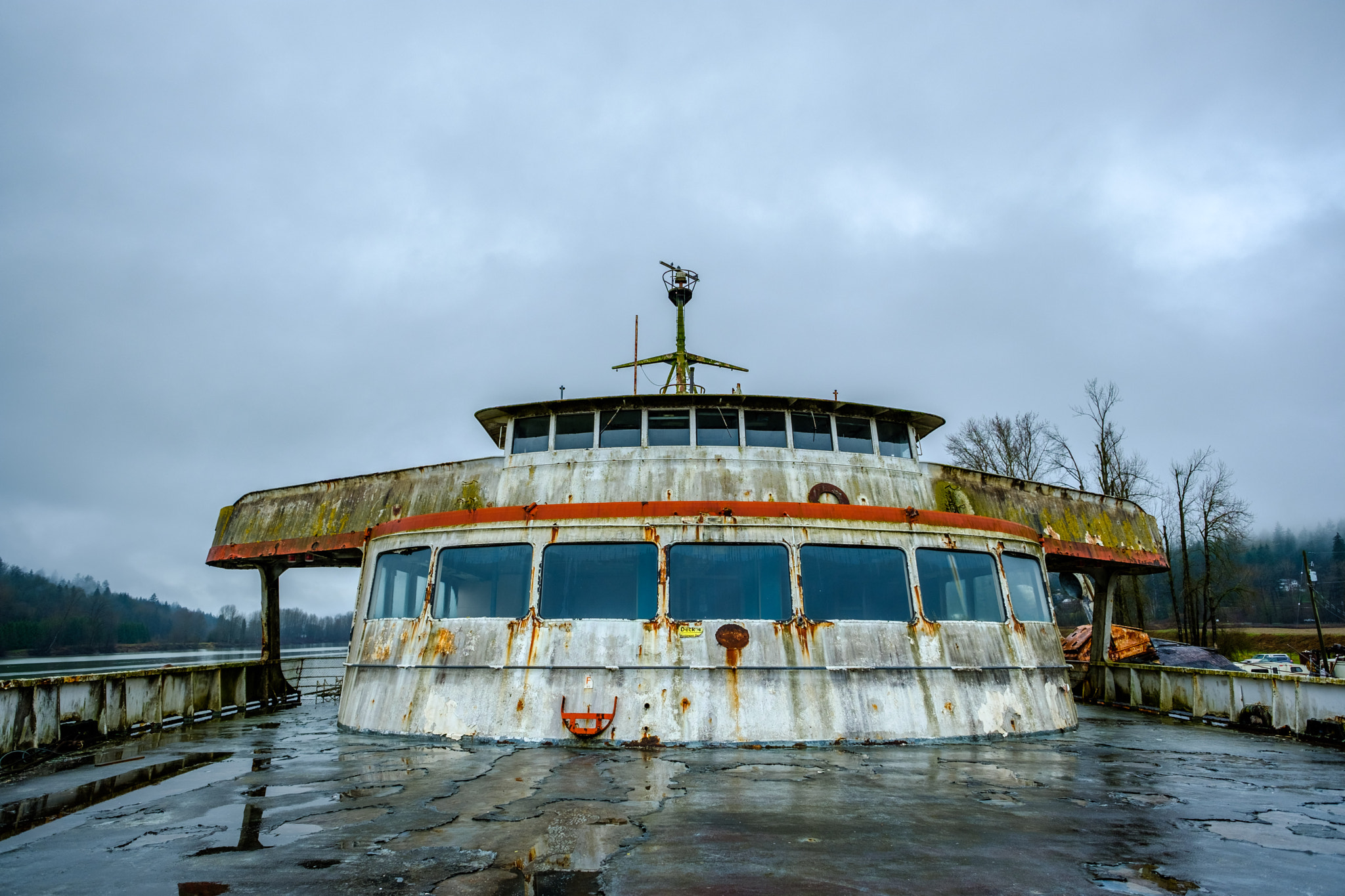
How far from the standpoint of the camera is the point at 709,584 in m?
10.2

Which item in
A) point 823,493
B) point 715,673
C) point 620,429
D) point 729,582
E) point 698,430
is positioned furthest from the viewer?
point 620,429

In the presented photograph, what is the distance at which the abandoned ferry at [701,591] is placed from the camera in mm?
9688

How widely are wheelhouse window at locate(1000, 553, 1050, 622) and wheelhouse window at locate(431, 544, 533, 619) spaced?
695 cm

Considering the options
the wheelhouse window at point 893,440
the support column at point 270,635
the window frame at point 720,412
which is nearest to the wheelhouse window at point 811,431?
the window frame at point 720,412

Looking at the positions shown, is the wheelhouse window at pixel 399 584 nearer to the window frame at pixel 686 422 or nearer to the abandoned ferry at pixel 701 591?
the abandoned ferry at pixel 701 591

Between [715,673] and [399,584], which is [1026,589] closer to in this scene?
[715,673]

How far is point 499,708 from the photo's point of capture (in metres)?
9.81

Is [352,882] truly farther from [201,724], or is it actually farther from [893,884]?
[201,724]

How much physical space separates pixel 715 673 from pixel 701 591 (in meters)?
1.09

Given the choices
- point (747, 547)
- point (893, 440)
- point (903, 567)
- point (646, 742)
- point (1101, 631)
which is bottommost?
point (646, 742)

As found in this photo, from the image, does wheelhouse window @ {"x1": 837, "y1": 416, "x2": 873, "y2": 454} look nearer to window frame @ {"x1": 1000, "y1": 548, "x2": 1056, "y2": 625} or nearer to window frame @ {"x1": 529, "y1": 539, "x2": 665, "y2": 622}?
window frame @ {"x1": 1000, "y1": 548, "x2": 1056, "y2": 625}

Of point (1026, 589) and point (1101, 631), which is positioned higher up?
point (1026, 589)

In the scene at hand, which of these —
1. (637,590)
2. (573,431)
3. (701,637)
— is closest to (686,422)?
→ (573,431)

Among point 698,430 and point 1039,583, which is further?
point 698,430
